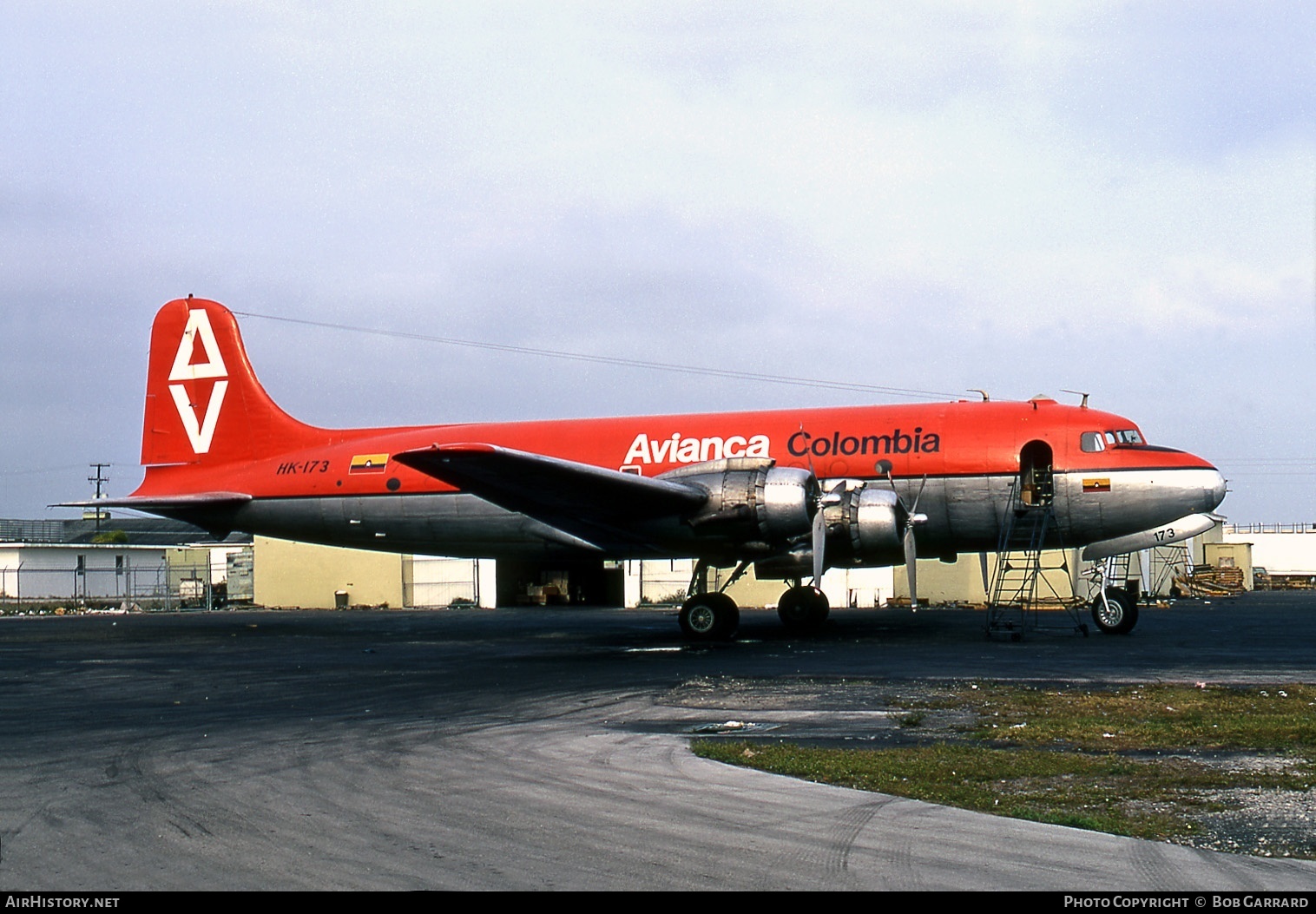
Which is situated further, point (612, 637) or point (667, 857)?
point (612, 637)

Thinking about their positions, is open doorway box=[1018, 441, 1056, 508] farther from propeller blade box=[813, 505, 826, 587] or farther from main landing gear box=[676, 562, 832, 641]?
main landing gear box=[676, 562, 832, 641]

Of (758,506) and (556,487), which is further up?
(556,487)

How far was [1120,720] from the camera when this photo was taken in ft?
35.9

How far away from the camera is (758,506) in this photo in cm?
2053

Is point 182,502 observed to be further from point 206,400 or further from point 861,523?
point 861,523

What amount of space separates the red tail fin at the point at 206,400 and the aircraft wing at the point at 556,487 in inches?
346

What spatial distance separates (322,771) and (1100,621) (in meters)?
18.4

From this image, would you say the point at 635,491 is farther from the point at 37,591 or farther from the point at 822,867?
the point at 37,591

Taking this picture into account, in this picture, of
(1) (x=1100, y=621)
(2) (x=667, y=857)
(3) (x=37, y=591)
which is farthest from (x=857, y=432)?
(3) (x=37, y=591)

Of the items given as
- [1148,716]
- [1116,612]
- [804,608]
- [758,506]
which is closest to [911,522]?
[758,506]

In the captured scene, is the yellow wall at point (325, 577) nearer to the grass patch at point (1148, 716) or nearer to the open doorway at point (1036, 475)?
the open doorway at point (1036, 475)

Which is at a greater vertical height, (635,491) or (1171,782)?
(635,491)

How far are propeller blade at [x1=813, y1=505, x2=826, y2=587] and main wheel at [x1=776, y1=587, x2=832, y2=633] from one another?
4.23 m

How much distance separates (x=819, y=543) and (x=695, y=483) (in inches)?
98.8
